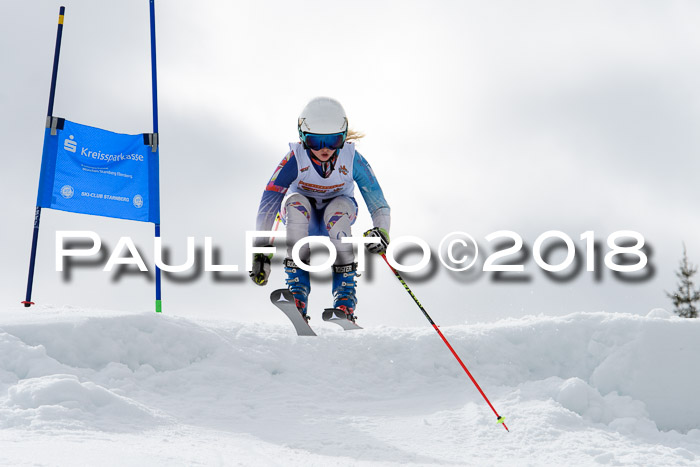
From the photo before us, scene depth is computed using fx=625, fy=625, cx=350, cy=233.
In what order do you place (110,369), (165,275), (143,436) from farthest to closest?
(165,275)
(110,369)
(143,436)

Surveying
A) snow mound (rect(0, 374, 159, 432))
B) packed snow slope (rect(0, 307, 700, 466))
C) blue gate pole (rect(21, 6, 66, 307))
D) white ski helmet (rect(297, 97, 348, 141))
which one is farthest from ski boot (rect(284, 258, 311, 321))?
blue gate pole (rect(21, 6, 66, 307))

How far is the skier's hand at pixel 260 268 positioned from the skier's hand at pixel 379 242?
0.95 meters

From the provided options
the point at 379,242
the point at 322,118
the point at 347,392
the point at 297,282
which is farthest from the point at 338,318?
the point at 322,118

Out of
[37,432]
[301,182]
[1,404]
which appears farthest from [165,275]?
[37,432]

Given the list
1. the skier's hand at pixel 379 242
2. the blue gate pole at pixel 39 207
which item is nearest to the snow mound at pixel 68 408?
the skier's hand at pixel 379 242

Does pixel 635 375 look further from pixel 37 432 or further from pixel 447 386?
pixel 37 432

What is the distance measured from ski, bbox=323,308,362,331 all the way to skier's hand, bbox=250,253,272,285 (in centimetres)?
66

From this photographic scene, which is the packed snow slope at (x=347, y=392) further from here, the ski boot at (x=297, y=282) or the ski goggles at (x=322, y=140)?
the ski goggles at (x=322, y=140)

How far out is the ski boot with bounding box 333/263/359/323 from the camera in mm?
5930

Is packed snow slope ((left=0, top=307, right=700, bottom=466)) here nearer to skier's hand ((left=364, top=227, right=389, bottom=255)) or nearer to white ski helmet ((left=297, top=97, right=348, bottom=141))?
Answer: skier's hand ((left=364, top=227, right=389, bottom=255))

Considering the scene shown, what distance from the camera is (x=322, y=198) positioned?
19.5ft

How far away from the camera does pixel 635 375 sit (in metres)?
4.47

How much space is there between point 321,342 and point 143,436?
2.02 m

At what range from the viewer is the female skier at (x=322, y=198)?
563 cm
